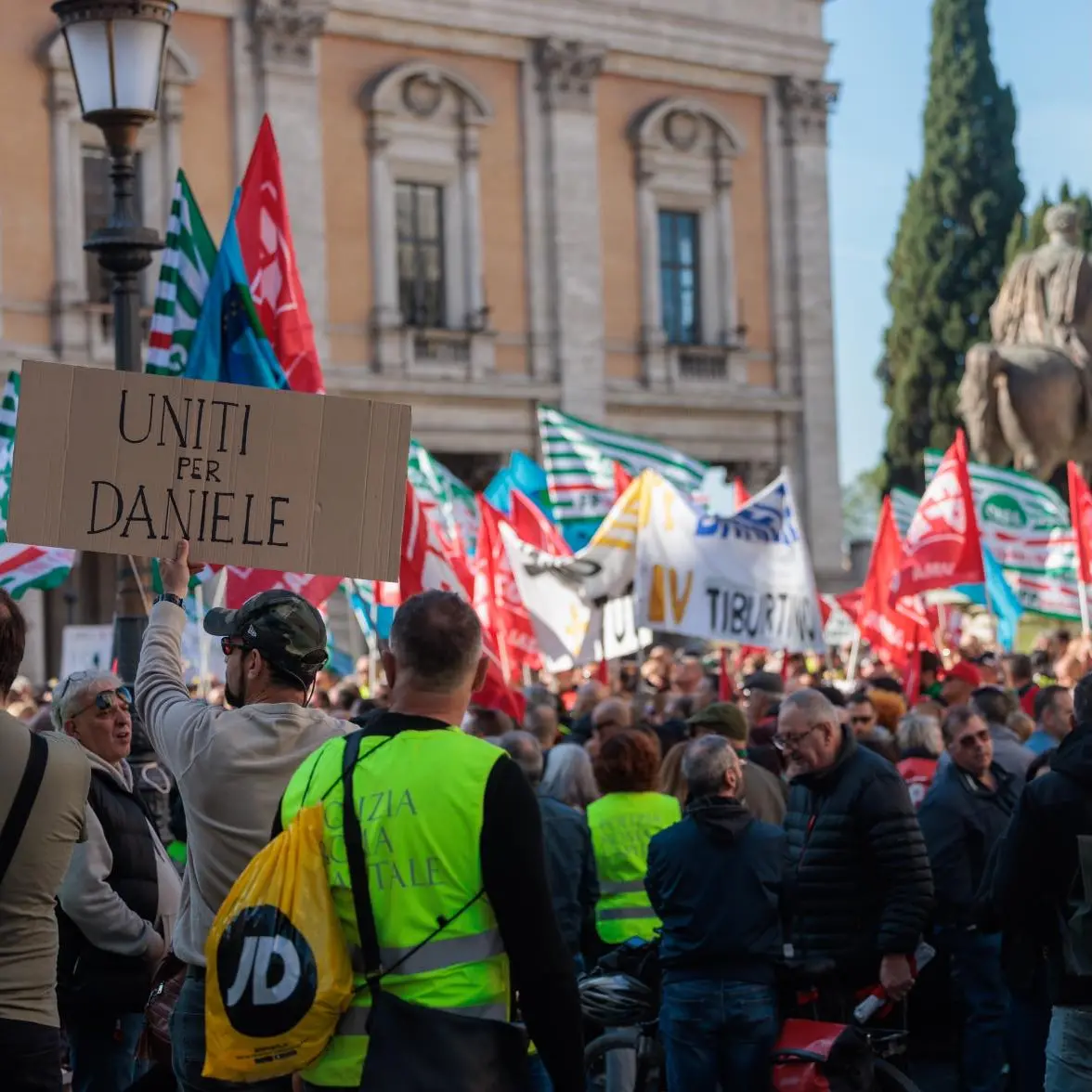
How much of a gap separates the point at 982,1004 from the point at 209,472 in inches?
178

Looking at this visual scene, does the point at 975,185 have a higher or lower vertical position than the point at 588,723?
higher

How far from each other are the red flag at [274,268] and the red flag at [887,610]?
7239 millimetres

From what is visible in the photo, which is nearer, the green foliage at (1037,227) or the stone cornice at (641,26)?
the stone cornice at (641,26)

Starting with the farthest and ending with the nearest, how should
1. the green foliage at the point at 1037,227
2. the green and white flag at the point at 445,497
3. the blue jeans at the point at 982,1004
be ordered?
the green foliage at the point at 1037,227 → the green and white flag at the point at 445,497 → the blue jeans at the point at 982,1004

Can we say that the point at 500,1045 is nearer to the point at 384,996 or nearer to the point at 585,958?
the point at 384,996

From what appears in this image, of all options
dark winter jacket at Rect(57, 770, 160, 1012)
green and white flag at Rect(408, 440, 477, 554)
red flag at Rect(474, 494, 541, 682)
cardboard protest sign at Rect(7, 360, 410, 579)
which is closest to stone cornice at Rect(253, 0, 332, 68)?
green and white flag at Rect(408, 440, 477, 554)

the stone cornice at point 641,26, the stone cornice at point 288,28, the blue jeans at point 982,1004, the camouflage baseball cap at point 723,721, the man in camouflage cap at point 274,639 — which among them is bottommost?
the blue jeans at point 982,1004

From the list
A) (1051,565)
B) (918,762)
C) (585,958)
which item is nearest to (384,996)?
(585,958)

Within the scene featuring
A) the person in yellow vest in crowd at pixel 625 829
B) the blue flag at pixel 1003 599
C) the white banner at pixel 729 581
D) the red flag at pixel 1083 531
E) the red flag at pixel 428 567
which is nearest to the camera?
the person in yellow vest in crowd at pixel 625 829

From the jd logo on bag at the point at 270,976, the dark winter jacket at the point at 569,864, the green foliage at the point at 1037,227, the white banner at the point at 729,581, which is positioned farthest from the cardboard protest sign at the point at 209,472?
the green foliage at the point at 1037,227

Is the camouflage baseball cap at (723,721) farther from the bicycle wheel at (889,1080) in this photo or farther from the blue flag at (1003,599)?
the blue flag at (1003,599)

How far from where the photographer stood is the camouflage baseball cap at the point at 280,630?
14.9 feet

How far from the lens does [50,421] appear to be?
4.95 metres

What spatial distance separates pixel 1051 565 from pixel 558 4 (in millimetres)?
17969
